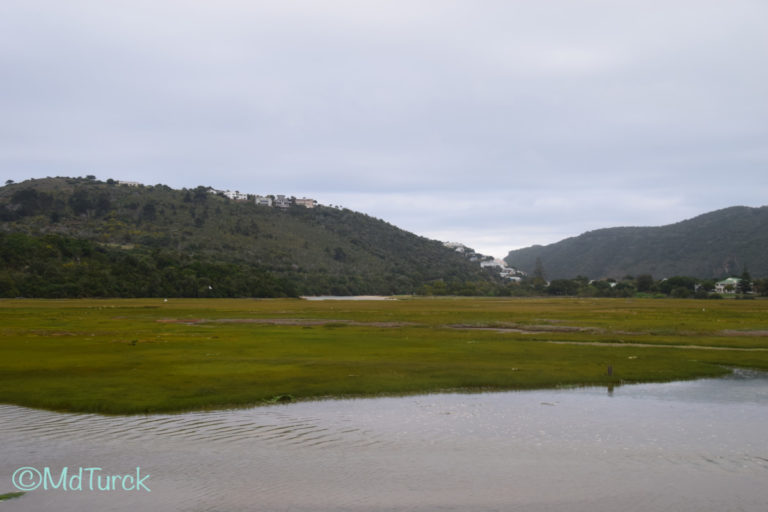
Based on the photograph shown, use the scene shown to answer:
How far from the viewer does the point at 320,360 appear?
33781 millimetres

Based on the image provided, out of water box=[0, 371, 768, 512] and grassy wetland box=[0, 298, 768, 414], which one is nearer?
water box=[0, 371, 768, 512]

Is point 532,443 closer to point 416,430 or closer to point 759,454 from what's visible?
point 416,430

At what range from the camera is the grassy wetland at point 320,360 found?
24078mm

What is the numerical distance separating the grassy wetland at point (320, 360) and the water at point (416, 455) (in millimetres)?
2410

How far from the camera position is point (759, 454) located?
54.6 ft

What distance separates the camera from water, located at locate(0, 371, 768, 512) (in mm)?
13148

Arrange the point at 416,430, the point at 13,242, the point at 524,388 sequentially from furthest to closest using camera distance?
1. the point at 13,242
2. the point at 524,388
3. the point at 416,430

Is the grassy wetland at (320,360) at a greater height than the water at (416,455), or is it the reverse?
the grassy wetland at (320,360)

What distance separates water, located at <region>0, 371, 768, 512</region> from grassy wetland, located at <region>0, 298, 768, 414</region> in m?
2.41

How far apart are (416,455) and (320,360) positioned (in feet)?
58.2

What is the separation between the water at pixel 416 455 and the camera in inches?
518

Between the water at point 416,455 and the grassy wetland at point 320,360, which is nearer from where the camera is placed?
the water at point 416,455

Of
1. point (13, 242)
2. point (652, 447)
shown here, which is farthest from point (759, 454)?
point (13, 242)

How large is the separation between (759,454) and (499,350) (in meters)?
23.0
